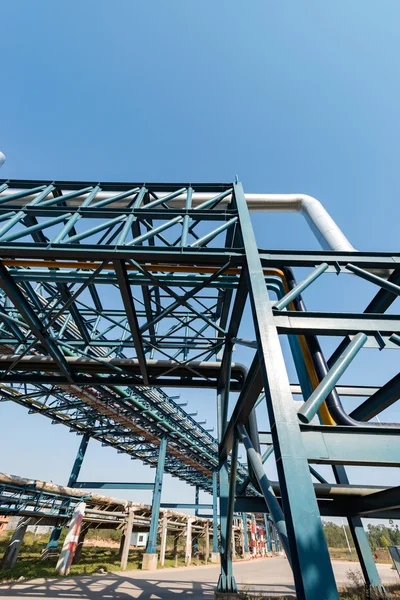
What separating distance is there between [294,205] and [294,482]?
7.46 metres

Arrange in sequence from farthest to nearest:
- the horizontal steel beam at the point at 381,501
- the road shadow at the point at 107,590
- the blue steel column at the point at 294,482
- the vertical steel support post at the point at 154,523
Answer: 1. the vertical steel support post at the point at 154,523
2. the road shadow at the point at 107,590
3. the horizontal steel beam at the point at 381,501
4. the blue steel column at the point at 294,482

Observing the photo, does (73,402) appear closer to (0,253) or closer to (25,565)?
(25,565)

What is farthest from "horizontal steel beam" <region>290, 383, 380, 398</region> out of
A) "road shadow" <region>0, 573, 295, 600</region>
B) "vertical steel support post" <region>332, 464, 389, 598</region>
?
"road shadow" <region>0, 573, 295, 600</region>

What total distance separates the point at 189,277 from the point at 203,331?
261cm

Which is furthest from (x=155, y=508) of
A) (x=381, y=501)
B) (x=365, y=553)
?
(x=381, y=501)

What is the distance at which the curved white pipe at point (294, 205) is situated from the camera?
6.85m

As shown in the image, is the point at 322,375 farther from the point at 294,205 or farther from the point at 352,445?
the point at 294,205

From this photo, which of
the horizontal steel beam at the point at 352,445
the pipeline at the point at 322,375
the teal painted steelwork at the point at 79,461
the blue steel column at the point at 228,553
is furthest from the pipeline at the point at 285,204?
the teal painted steelwork at the point at 79,461

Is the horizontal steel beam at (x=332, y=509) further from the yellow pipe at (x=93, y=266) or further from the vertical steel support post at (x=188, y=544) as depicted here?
the vertical steel support post at (x=188, y=544)

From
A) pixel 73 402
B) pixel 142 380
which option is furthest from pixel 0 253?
pixel 73 402

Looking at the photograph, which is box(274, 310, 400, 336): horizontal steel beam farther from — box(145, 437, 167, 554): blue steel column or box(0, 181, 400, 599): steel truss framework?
box(145, 437, 167, 554): blue steel column

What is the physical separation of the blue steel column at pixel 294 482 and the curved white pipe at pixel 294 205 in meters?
4.10

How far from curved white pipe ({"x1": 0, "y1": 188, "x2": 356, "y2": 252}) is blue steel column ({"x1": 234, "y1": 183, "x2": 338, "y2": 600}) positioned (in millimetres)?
4097

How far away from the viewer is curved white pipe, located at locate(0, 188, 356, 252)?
6850 mm
